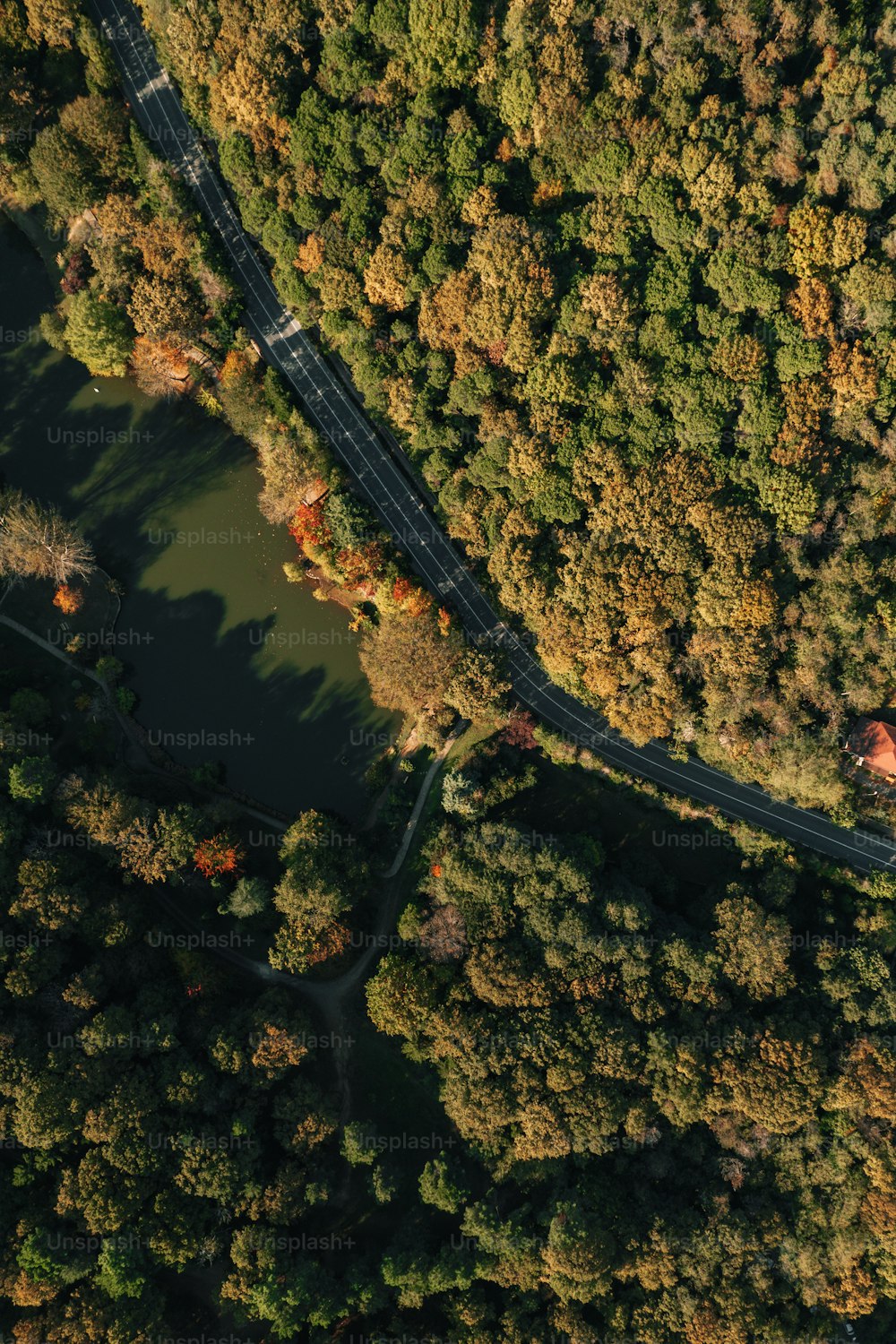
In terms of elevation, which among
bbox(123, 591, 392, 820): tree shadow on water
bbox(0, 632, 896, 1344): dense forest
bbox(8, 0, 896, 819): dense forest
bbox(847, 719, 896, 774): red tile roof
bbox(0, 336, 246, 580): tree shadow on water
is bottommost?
bbox(0, 632, 896, 1344): dense forest

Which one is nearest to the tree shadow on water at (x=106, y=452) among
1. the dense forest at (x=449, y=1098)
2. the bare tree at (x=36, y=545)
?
the bare tree at (x=36, y=545)

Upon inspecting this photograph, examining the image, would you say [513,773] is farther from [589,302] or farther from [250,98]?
[250,98]

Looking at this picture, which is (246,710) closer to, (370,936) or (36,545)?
(36,545)

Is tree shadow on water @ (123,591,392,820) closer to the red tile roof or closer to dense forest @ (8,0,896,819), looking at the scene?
dense forest @ (8,0,896,819)

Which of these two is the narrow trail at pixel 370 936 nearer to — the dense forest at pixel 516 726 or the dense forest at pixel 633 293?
the dense forest at pixel 516 726

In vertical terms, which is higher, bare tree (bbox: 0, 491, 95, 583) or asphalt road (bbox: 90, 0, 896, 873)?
asphalt road (bbox: 90, 0, 896, 873)

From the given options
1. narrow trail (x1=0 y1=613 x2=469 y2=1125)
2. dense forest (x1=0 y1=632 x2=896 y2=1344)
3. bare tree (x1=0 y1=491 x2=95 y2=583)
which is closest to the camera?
dense forest (x1=0 y1=632 x2=896 y2=1344)

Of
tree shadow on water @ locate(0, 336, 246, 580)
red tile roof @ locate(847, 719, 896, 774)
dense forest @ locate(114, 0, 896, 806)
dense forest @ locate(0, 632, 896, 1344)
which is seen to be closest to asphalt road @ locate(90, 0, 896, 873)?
dense forest @ locate(114, 0, 896, 806)

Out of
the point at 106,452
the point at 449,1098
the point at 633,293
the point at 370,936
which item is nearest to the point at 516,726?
the point at 370,936
